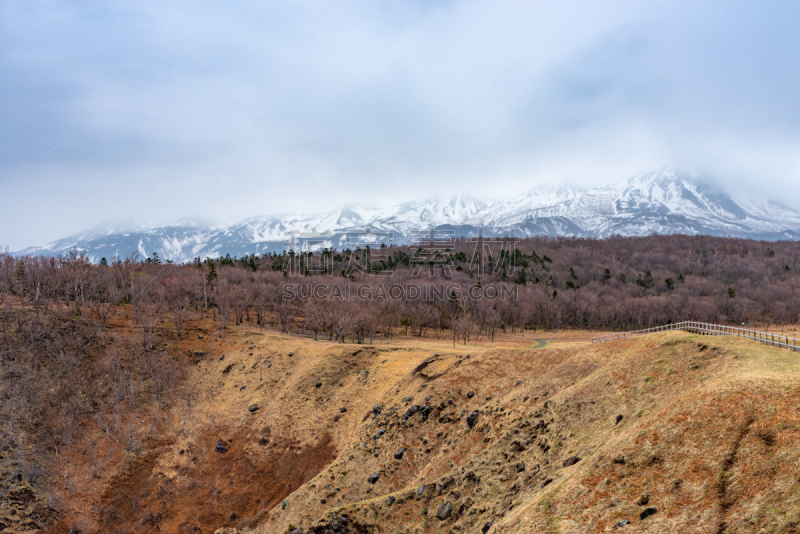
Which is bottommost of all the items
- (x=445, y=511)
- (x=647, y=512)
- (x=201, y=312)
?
(x=445, y=511)

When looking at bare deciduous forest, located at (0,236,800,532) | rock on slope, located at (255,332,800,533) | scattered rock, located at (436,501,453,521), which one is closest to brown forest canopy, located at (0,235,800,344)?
bare deciduous forest, located at (0,236,800,532)

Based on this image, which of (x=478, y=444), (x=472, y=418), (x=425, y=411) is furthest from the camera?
(x=425, y=411)

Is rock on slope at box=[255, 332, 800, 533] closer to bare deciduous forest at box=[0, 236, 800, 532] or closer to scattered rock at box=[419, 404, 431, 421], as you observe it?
scattered rock at box=[419, 404, 431, 421]

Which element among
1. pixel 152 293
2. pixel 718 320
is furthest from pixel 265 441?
→ pixel 718 320

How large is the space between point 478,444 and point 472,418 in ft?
10.9

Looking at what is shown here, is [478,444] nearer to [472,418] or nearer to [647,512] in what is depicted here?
[472,418]

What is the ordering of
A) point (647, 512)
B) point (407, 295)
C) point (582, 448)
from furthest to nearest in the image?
point (407, 295) → point (582, 448) → point (647, 512)

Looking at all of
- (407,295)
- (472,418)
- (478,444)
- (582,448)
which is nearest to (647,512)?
(582,448)

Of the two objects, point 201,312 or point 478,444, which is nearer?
point 478,444

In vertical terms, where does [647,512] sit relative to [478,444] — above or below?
above

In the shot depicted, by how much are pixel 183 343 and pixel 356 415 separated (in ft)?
126

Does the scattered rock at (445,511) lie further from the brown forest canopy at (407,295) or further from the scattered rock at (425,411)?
the brown forest canopy at (407,295)

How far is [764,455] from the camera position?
47.2ft

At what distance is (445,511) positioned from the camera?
2303 centimetres
